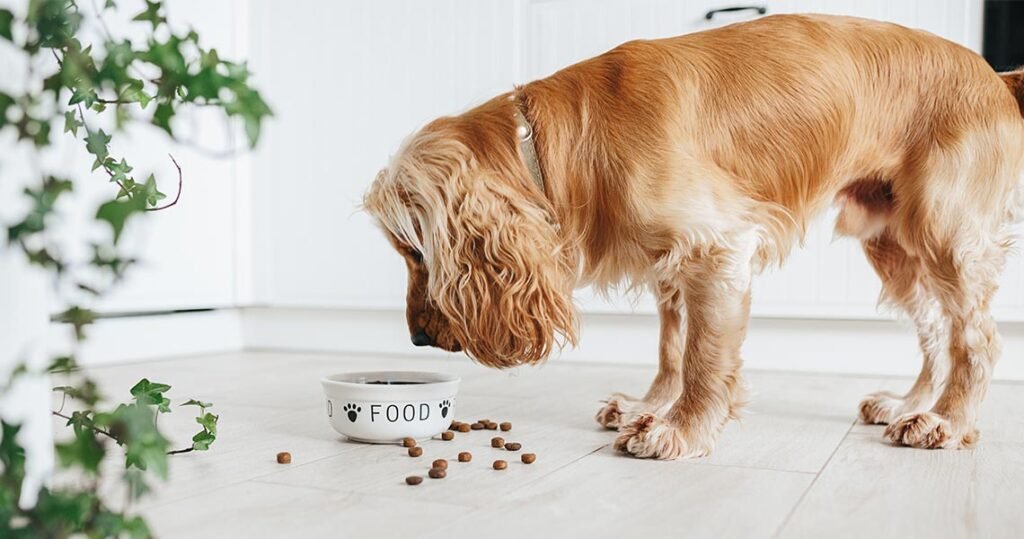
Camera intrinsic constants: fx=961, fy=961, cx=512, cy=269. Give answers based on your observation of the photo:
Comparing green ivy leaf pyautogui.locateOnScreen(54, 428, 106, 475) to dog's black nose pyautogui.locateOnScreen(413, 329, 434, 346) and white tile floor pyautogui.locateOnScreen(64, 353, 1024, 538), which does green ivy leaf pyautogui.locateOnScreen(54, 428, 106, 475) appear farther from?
dog's black nose pyautogui.locateOnScreen(413, 329, 434, 346)

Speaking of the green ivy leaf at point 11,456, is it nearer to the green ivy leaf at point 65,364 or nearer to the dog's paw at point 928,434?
the green ivy leaf at point 65,364

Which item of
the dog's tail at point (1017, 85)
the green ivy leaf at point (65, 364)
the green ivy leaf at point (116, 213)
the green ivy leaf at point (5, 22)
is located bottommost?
the green ivy leaf at point (65, 364)

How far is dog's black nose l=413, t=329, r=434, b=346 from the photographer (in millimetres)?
1922

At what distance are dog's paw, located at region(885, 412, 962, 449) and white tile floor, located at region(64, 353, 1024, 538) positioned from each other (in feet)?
0.12

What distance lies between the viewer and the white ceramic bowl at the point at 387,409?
1.82 metres

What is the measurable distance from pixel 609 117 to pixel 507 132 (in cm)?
20

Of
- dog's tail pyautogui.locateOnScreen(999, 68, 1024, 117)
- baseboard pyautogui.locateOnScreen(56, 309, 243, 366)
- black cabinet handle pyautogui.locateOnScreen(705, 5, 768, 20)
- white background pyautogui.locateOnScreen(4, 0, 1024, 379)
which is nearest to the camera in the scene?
dog's tail pyautogui.locateOnScreen(999, 68, 1024, 117)

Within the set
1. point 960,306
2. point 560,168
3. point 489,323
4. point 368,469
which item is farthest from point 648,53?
point 368,469

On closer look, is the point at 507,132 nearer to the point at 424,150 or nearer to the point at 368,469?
the point at 424,150

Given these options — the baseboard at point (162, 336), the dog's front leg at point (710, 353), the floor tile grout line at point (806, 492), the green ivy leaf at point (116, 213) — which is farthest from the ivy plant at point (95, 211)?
the baseboard at point (162, 336)

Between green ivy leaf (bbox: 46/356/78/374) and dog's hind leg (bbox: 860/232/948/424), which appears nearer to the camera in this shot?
green ivy leaf (bbox: 46/356/78/374)

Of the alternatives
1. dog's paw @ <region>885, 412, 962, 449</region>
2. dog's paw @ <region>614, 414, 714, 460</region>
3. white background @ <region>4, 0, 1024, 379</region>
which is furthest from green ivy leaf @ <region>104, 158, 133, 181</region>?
white background @ <region>4, 0, 1024, 379</region>

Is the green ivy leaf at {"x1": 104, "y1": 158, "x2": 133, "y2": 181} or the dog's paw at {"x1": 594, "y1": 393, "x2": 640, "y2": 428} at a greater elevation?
the green ivy leaf at {"x1": 104, "y1": 158, "x2": 133, "y2": 181}

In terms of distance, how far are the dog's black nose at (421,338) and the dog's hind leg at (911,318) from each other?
1029 mm
